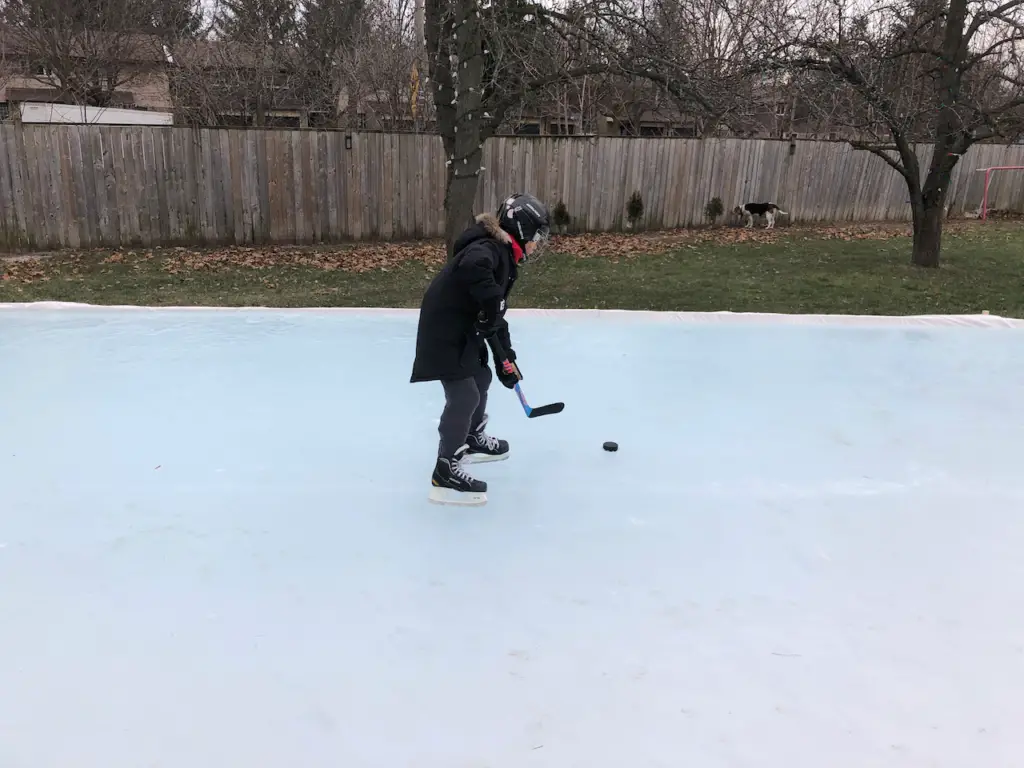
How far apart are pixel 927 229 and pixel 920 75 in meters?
1.53

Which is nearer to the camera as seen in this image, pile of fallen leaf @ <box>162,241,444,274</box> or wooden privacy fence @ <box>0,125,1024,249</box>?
pile of fallen leaf @ <box>162,241,444,274</box>

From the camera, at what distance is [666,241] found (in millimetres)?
9938

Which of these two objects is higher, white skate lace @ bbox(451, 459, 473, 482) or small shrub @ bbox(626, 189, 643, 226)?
small shrub @ bbox(626, 189, 643, 226)

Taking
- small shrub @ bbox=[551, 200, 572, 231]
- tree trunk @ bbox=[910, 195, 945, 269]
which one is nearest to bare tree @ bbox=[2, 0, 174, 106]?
small shrub @ bbox=[551, 200, 572, 231]

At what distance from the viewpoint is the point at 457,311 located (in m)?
2.51

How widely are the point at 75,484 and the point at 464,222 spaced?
4.67 metres

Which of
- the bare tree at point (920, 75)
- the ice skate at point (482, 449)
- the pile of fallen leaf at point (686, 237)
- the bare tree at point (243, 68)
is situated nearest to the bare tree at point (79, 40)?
the bare tree at point (243, 68)

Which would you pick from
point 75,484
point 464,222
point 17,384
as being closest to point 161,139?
point 464,222

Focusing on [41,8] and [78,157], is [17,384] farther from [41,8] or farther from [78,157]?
[41,8]

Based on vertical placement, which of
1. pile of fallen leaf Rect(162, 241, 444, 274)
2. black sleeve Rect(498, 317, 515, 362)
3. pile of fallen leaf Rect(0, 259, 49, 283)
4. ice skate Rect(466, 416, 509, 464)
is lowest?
pile of fallen leaf Rect(0, 259, 49, 283)

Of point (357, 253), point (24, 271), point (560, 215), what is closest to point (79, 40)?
point (24, 271)

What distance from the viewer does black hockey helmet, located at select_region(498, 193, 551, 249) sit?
8.18 feet

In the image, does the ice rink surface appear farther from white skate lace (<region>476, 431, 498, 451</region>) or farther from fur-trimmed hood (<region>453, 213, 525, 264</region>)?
fur-trimmed hood (<region>453, 213, 525, 264</region>)

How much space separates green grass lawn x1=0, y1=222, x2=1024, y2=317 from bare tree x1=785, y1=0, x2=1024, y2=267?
3.59ft
